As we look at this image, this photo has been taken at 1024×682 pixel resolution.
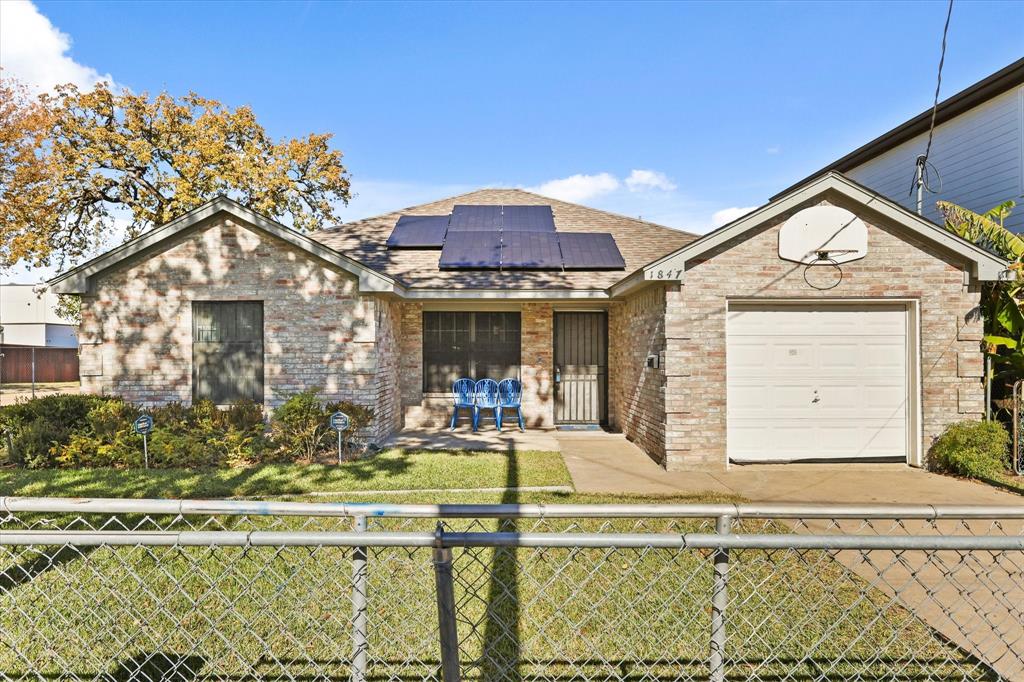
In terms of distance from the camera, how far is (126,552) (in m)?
4.58

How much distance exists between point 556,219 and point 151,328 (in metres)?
9.91

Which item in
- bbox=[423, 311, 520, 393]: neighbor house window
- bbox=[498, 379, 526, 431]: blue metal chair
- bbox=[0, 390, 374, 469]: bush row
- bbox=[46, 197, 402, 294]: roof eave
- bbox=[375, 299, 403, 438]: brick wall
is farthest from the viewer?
bbox=[423, 311, 520, 393]: neighbor house window

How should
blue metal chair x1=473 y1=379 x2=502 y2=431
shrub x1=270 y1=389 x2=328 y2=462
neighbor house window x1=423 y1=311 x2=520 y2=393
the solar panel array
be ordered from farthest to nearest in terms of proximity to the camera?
neighbor house window x1=423 y1=311 x2=520 y2=393 → the solar panel array → blue metal chair x1=473 y1=379 x2=502 y2=431 → shrub x1=270 y1=389 x2=328 y2=462

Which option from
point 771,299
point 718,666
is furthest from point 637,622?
point 771,299

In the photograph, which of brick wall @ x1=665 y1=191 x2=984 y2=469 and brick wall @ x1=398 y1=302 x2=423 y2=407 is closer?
brick wall @ x1=665 y1=191 x2=984 y2=469

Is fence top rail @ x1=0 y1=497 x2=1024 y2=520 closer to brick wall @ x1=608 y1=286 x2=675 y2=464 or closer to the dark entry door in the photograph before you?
brick wall @ x1=608 y1=286 x2=675 y2=464

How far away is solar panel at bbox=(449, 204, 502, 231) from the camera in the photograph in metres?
13.5

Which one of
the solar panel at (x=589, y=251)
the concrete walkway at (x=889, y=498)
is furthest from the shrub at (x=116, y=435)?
the solar panel at (x=589, y=251)

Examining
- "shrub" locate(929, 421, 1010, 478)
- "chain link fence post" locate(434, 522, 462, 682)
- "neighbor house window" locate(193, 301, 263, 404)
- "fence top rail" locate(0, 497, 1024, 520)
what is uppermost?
"neighbor house window" locate(193, 301, 263, 404)

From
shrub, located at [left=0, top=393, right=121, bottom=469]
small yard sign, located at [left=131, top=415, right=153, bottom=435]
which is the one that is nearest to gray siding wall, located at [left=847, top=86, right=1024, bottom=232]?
small yard sign, located at [left=131, top=415, right=153, bottom=435]

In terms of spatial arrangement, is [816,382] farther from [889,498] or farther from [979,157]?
[979,157]

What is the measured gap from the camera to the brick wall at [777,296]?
8.07 m

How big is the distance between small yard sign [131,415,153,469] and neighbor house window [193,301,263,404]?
1.49 metres

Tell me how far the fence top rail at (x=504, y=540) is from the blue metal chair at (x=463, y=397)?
9.56m
